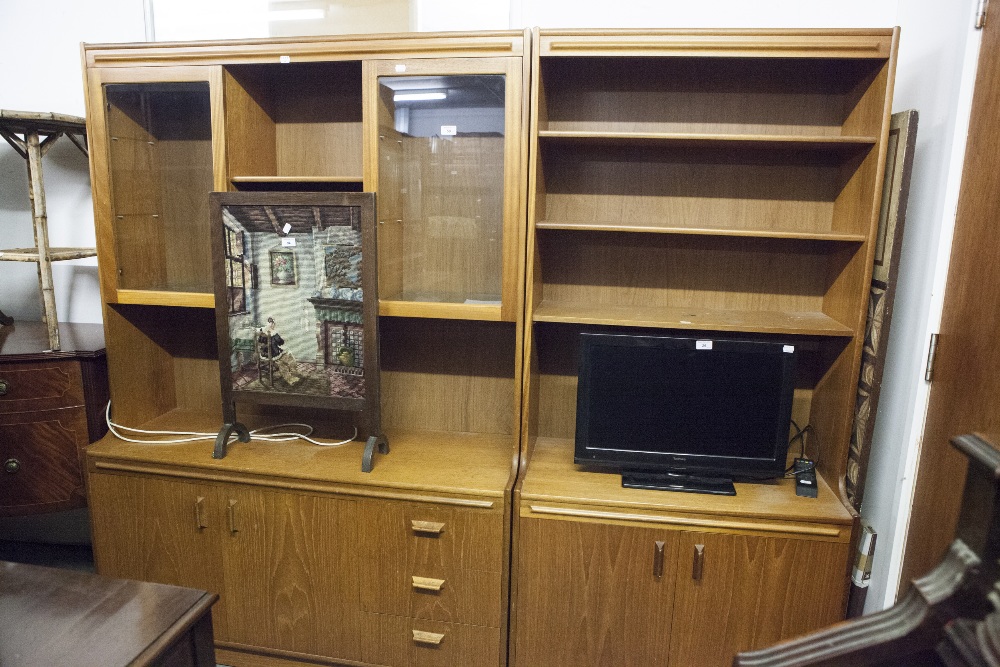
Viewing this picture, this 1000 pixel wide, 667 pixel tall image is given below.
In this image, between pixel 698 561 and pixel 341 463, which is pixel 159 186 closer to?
pixel 341 463

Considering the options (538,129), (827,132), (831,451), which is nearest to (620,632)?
(831,451)

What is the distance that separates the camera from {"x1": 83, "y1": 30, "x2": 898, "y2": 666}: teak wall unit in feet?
6.18

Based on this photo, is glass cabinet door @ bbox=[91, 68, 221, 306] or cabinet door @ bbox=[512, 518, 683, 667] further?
glass cabinet door @ bbox=[91, 68, 221, 306]

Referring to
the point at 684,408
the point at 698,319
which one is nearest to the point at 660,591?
the point at 684,408

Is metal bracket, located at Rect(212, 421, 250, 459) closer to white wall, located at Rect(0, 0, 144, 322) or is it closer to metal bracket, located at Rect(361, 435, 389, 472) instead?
metal bracket, located at Rect(361, 435, 389, 472)

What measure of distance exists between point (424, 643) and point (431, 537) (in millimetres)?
356

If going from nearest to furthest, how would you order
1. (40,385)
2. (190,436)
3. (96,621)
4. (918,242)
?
(96,621), (918,242), (40,385), (190,436)

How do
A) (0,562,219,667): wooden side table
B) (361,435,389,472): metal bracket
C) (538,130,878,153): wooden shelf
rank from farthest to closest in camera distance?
(361,435,389,472): metal bracket
(538,130,878,153): wooden shelf
(0,562,219,667): wooden side table

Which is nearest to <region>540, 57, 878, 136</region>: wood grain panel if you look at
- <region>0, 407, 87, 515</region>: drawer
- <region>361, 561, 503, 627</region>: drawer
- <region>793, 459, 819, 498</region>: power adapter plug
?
<region>793, 459, 819, 498</region>: power adapter plug

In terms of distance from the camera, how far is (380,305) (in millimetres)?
2064

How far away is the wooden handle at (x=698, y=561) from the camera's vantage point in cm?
187

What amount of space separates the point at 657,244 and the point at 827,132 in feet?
2.07

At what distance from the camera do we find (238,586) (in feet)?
6.93

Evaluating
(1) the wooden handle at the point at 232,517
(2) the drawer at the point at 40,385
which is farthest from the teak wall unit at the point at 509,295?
(2) the drawer at the point at 40,385
